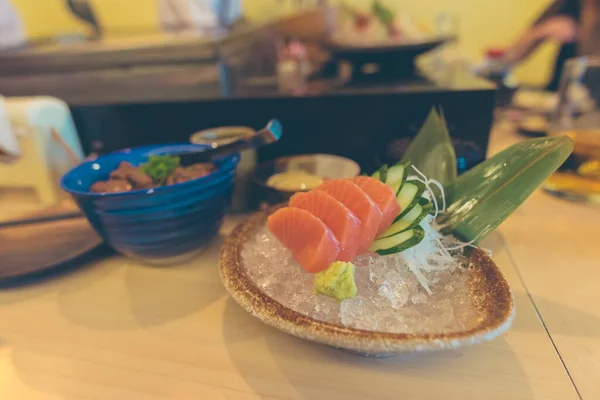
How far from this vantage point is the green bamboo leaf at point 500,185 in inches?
26.3

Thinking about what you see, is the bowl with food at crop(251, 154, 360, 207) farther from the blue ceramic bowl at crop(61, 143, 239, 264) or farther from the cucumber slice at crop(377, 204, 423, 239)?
the cucumber slice at crop(377, 204, 423, 239)

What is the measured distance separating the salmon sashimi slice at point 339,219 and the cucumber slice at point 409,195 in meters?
0.09

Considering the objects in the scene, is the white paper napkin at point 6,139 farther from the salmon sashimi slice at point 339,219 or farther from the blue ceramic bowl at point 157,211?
the salmon sashimi slice at point 339,219

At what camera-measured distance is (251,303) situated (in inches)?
22.0

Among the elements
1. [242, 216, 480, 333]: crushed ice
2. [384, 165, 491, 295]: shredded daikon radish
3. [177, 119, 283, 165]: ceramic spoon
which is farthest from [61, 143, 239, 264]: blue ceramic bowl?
[384, 165, 491, 295]: shredded daikon radish

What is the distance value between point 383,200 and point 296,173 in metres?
0.39

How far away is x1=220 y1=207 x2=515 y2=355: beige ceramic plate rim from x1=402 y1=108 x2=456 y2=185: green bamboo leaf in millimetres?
229

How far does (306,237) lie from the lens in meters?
0.60

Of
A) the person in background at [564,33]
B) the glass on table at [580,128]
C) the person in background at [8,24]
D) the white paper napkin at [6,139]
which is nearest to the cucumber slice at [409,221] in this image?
the glass on table at [580,128]

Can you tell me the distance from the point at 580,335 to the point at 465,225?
0.22m

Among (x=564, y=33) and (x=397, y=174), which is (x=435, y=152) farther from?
(x=564, y=33)

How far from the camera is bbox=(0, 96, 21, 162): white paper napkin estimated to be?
96 cm

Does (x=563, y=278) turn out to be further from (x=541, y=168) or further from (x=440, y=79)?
(x=440, y=79)

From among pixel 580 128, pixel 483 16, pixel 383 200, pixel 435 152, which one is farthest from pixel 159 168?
pixel 483 16
